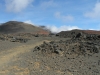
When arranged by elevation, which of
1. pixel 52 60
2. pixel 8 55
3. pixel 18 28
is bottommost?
pixel 52 60

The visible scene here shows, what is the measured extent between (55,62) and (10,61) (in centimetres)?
240

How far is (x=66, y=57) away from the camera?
10.8 meters

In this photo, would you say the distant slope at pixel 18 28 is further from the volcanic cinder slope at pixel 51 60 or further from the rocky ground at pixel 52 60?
the rocky ground at pixel 52 60

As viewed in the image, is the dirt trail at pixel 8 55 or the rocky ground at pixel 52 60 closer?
the rocky ground at pixel 52 60

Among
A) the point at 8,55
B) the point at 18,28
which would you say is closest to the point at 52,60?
the point at 8,55

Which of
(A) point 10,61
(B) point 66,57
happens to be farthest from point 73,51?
(A) point 10,61

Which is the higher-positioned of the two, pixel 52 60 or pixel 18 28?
pixel 18 28

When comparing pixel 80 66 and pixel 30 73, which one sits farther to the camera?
pixel 80 66

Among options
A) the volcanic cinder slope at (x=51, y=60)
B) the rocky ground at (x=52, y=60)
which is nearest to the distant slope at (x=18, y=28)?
the volcanic cinder slope at (x=51, y=60)

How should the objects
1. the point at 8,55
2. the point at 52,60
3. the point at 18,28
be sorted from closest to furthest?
the point at 52,60, the point at 8,55, the point at 18,28

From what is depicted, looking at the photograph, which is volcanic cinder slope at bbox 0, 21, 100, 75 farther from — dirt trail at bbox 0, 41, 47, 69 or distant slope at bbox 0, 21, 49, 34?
distant slope at bbox 0, 21, 49, 34

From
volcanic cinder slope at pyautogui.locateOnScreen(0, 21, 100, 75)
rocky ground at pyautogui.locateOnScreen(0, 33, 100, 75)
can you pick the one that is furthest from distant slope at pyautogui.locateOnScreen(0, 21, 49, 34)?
rocky ground at pyautogui.locateOnScreen(0, 33, 100, 75)

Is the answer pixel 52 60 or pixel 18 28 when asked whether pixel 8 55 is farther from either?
pixel 18 28

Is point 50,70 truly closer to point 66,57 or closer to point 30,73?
point 30,73
